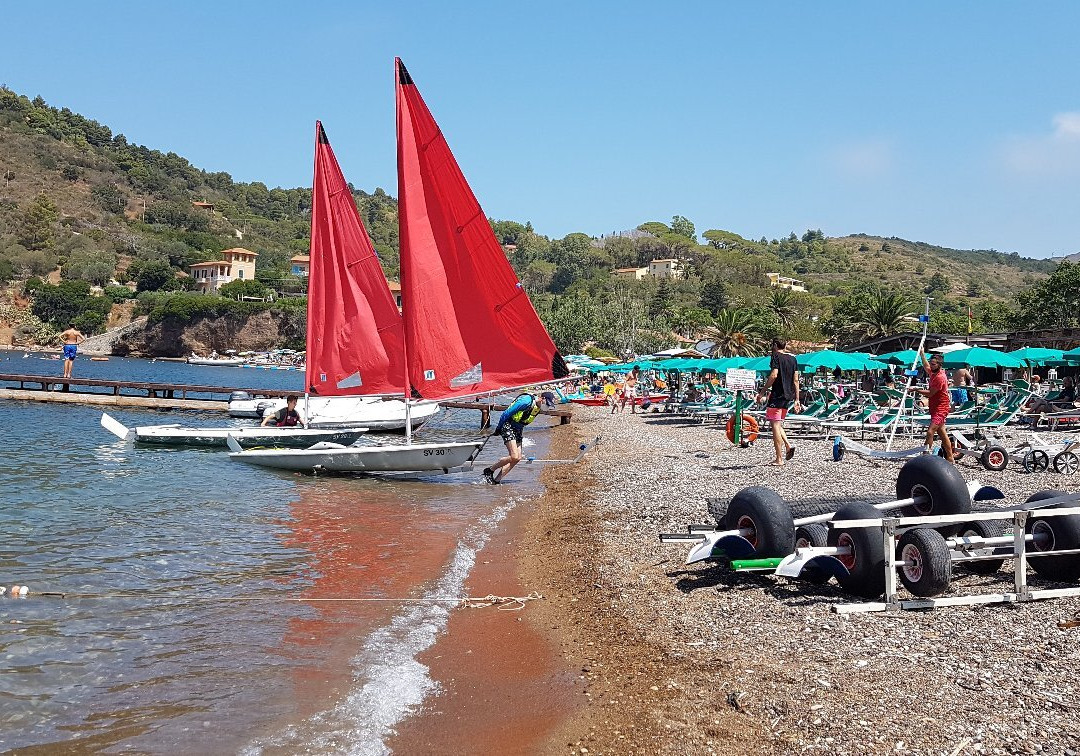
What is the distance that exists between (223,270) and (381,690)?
154897 mm

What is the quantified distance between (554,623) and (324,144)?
51.4 feet

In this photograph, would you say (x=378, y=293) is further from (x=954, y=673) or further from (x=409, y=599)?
(x=954, y=673)

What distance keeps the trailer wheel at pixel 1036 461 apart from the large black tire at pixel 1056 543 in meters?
8.04

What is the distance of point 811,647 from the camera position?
616cm

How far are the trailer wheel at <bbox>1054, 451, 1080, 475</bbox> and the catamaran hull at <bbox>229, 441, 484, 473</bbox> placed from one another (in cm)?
1020

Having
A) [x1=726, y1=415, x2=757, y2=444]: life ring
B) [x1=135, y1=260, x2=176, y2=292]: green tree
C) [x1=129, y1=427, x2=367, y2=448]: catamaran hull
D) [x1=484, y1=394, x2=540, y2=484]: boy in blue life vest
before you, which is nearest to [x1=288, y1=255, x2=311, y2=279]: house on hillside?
[x1=135, y1=260, x2=176, y2=292]: green tree

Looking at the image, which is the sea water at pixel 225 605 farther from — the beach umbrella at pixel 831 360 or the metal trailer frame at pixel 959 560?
the beach umbrella at pixel 831 360

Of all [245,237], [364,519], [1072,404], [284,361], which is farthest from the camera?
[245,237]

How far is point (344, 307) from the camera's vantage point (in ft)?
67.1

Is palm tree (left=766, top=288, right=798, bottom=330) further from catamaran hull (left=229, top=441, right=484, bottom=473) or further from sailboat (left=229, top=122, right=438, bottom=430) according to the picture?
catamaran hull (left=229, top=441, right=484, bottom=473)

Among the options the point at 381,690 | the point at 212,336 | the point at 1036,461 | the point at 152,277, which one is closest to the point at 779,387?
the point at 1036,461

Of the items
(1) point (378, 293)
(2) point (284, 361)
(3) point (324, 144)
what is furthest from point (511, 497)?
(2) point (284, 361)

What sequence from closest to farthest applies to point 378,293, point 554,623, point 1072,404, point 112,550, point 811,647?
point 811,647 < point 554,623 < point 112,550 < point 378,293 < point 1072,404

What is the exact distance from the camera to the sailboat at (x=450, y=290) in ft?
54.2
